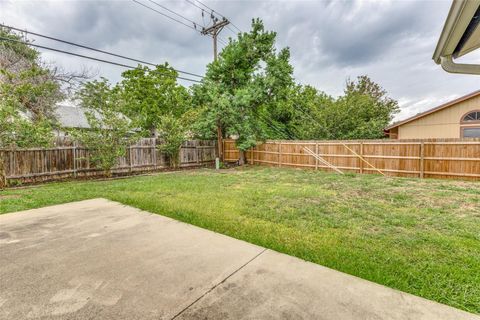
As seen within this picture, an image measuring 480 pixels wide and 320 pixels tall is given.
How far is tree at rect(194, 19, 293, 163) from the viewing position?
12750mm

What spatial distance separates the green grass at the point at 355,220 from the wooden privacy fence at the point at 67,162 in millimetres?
1522

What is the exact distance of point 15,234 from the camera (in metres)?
3.45

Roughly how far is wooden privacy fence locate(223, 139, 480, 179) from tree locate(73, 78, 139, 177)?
306 inches

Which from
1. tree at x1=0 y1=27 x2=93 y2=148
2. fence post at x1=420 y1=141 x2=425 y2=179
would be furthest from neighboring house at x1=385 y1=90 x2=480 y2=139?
tree at x1=0 y1=27 x2=93 y2=148

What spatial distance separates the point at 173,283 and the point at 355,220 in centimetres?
332

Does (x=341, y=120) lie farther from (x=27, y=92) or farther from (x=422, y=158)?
(x=27, y=92)

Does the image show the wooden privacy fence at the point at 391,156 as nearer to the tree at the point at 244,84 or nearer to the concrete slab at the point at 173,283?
the tree at the point at 244,84

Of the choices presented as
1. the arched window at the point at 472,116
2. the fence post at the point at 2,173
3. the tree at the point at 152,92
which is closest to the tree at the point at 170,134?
the fence post at the point at 2,173

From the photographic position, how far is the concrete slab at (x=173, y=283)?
1825 millimetres

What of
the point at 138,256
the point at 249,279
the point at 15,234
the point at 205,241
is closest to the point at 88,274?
the point at 138,256

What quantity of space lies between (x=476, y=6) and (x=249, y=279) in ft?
8.63

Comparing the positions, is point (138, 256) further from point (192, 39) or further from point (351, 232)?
point (192, 39)

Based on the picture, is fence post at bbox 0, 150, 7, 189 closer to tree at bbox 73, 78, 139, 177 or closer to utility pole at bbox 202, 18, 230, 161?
tree at bbox 73, 78, 139, 177

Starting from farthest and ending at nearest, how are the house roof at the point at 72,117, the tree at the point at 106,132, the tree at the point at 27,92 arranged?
1. the house roof at the point at 72,117
2. the tree at the point at 106,132
3. the tree at the point at 27,92
